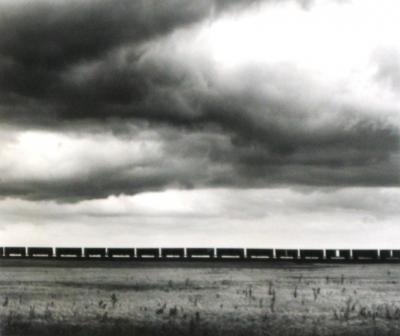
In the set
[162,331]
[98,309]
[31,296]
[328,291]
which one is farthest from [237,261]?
[162,331]

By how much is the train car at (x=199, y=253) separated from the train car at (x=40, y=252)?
1573 cm

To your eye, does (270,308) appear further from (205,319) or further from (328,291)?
(328,291)

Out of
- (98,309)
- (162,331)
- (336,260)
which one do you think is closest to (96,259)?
(336,260)

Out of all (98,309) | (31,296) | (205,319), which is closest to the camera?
(205,319)

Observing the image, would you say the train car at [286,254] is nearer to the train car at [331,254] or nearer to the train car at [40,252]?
the train car at [331,254]

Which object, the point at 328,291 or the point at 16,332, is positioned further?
the point at 328,291

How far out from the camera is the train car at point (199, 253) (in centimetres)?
7388

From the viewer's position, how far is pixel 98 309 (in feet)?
90.3

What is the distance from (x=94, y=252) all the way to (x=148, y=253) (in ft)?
20.9

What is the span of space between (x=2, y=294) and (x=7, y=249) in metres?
49.0

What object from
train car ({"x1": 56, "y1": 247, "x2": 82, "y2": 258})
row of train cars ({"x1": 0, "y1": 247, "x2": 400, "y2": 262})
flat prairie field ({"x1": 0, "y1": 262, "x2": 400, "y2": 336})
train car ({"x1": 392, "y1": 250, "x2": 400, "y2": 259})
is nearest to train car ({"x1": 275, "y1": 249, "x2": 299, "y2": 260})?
row of train cars ({"x1": 0, "y1": 247, "x2": 400, "y2": 262})

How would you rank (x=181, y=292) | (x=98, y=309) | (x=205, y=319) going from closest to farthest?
1. (x=205, y=319)
2. (x=98, y=309)
3. (x=181, y=292)

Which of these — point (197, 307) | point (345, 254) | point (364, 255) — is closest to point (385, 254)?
point (364, 255)

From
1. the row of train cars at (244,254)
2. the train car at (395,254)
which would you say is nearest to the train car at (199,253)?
the row of train cars at (244,254)
